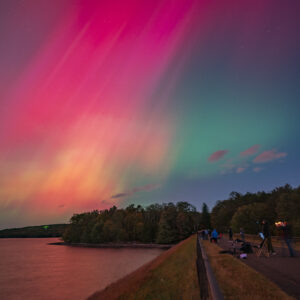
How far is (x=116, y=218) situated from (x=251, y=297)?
140 m

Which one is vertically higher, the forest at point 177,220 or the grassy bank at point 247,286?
the forest at point 177,220

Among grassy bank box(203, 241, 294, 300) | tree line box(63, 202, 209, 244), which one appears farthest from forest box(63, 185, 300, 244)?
grassy bank box(203, 241, 294, 300)

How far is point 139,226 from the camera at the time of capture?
5084 inches

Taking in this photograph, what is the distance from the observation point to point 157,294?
12891mm

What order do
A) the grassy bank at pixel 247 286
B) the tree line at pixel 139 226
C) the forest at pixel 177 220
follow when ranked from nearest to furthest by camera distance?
the grassy bank at pixel 247 286 < the forest at pixel 177 220 < the tree line at pixel 139 226

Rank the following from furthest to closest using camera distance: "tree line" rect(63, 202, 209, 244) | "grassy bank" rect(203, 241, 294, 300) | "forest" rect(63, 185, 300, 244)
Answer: "tree line" rect(63, 202, 209, 244) < "forest" rect(63, 185, 300, 244) < "grassy bank" rect(203, 241, 294, 300)

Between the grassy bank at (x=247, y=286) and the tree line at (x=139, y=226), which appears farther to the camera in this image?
the tree line at (x=139, y=226)

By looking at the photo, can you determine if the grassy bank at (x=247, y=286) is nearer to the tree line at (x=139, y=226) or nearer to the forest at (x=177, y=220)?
the forest at (x=177, y=220)

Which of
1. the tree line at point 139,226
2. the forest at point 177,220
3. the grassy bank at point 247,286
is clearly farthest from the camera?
the tree line at point 139,226

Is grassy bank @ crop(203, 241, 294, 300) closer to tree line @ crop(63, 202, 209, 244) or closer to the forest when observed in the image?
the forest

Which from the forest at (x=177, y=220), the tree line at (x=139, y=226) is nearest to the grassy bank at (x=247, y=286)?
the forest at (x=177, y=220)

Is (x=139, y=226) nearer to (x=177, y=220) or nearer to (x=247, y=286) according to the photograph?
(x=177, y=220)

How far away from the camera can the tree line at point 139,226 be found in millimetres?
110188

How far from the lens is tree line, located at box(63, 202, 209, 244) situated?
110188 millimetres
